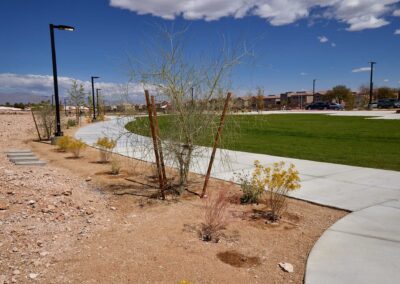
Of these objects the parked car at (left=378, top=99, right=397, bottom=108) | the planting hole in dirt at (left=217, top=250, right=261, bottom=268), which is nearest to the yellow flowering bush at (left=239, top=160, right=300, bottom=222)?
the planting hole in dirt at (left=217, top=250, right=261, bottom=268)

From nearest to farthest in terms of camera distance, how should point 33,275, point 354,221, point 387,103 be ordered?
point 33,275
point 354,221
point 387,103

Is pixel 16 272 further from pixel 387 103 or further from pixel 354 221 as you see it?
pixel 387 103

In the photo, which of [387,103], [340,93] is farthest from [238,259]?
[340,93]

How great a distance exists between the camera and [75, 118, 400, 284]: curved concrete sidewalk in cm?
339

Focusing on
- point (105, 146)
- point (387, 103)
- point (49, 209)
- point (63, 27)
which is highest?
point (63, 27)

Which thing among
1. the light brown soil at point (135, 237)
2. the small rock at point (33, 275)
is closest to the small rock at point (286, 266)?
the light brown soil at point (135, 237)

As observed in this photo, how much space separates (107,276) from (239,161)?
6.35m

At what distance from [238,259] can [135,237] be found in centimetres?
140

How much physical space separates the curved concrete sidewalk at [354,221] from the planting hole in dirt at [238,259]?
586 mm

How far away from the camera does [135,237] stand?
14.2 ft

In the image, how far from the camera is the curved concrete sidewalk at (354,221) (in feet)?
11.1

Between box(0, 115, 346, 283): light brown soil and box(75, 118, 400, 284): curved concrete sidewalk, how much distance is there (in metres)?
0.24

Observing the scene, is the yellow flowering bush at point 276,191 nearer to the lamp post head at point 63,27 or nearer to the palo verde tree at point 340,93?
the lamp post head at point 63,27

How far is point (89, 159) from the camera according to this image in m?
10.2
